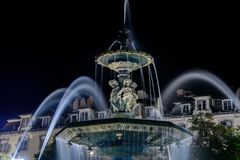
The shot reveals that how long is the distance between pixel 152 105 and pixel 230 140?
79.6ft

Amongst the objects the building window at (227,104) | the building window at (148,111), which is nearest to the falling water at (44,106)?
the building window at (148,111)

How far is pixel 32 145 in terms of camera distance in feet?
249

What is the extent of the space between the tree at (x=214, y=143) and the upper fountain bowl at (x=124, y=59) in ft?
81.4

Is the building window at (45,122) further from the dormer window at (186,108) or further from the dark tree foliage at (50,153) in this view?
the dark tree foliage at (50,153)

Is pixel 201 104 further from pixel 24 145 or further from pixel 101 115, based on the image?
pixel 24 145

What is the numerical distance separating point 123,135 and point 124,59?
371 centimetres

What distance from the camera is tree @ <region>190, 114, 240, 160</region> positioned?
46156mm

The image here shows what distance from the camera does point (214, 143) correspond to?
47.2m

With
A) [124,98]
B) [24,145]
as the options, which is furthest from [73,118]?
[124,98]

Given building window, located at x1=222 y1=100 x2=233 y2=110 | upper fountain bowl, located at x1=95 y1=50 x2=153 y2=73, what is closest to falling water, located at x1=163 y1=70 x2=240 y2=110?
building window, located at x1=222 y1=100 x2=233 y2=110

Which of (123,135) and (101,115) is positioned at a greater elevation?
(101,115)

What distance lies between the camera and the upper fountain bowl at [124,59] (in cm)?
2209

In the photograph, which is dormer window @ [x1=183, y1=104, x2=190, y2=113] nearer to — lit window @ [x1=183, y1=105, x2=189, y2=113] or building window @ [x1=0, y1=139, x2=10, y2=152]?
lit window @ [x1=183, y1=105, x2=189, y2=113]

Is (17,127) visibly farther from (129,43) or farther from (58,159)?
(129,43)
